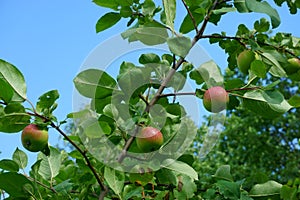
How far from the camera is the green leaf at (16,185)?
1621 mm

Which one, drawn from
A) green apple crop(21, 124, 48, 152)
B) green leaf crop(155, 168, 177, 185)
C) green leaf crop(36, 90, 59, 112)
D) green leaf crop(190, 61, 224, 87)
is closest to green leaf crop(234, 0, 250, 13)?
green leaf crop(190, 61, 224, 87)

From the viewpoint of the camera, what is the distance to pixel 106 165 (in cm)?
165

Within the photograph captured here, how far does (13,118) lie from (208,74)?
0.78m

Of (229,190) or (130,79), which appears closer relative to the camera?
(130,79)

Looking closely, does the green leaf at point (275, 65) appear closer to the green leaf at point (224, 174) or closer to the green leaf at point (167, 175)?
the green leaf at point (224, 174)

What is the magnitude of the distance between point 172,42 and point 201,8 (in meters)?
0.25

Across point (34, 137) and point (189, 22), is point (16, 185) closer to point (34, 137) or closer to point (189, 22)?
point (34, 137)

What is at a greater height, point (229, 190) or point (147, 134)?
point (147, 134)

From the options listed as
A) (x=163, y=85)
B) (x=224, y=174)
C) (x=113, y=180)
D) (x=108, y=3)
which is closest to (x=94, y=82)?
(x=163, y=85)

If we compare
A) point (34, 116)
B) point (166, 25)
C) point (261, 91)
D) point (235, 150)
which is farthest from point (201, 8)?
point (235, 150)

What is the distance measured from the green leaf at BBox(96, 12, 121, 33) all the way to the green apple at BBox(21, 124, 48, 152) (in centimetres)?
60

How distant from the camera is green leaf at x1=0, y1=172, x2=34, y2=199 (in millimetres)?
1621

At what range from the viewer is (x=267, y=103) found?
163 centimetres

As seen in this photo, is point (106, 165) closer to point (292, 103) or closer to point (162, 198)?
point (162, 198)
